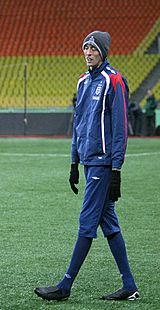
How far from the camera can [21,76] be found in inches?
1163

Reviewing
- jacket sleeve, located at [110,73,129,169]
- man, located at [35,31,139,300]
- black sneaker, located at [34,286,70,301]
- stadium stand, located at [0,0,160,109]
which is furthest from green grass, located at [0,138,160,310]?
stadium stand, located at [0,0,160,109]

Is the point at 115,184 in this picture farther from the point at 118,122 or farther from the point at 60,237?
the point at 60,237

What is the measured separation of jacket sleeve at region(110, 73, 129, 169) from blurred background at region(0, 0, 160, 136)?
21443 millimetres

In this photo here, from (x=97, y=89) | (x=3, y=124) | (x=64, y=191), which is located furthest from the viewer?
(x=3, y=124)

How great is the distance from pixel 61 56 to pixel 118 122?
24.9 meters

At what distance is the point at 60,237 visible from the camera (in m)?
8.02

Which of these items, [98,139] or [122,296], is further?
[122,296]

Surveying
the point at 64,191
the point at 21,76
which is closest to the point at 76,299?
the point at 64,191

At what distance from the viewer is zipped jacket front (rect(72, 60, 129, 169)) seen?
17.3 feet

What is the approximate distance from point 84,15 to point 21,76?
140 inches

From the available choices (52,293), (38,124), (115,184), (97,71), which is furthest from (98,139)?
(38,124)

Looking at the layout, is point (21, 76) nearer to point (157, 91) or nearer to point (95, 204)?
point (157, 91)

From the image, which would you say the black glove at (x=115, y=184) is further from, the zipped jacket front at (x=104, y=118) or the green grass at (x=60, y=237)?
the green grass at (x=60, y=237)

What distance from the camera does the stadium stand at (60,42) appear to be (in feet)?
95.7
